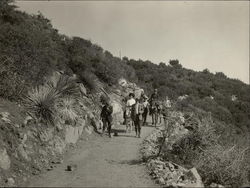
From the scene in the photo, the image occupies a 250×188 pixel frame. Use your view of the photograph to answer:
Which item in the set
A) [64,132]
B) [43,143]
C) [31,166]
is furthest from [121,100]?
[31,166]

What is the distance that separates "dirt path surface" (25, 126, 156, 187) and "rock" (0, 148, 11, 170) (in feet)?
2.56

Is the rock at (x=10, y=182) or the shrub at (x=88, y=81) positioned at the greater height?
the shrub at (x=88, y=81)

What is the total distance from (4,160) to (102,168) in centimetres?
301

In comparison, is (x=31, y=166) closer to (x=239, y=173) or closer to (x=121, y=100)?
(x=239, y=173)

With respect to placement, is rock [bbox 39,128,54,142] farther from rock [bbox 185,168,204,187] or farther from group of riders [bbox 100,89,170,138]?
rock [bbox 185,168,204,187]

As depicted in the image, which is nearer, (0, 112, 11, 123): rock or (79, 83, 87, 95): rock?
(0, 112, 11, 123): rock

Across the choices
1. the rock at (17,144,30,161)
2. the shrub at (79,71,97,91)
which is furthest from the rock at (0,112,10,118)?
the shrub at (79,71,97,91)

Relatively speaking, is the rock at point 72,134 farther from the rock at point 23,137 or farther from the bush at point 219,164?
the bush at point 219,164

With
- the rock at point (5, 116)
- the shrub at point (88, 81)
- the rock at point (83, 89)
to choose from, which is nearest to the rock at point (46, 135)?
the rock at point (5, 116)

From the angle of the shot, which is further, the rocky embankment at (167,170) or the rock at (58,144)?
the rock at (58,144)

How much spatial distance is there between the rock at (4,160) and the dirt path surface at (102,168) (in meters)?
0.78

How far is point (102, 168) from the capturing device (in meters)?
11.7

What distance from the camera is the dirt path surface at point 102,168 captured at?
34.1ft

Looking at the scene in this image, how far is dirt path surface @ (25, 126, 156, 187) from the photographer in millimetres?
Answer: 10406
